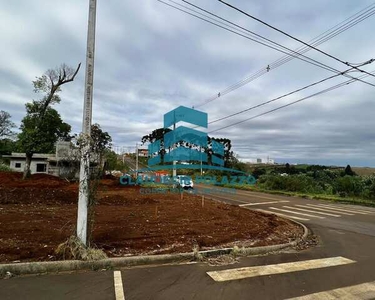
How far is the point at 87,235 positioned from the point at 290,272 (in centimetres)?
416

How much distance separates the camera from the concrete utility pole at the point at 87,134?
577 centimetres

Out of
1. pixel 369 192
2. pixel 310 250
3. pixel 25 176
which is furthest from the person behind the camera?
pixel 25 176

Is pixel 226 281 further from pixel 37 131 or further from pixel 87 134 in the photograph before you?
pixel 37 131

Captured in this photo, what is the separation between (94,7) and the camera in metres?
6.25

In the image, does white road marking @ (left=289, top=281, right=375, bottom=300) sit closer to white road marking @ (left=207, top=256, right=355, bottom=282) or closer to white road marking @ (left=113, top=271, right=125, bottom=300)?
white road marking @ (left=207, top=256, right=355, bottom=282)

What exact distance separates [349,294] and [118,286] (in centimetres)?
369

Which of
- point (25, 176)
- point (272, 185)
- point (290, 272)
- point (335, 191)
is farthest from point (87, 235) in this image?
point (272, 185)

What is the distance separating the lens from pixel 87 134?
596 centimetres

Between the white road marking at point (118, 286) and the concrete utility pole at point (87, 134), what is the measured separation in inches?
41.0

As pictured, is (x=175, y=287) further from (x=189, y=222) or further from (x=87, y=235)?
(x=189, y=222)

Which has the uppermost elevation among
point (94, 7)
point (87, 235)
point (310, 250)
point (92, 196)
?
point (94, 7)

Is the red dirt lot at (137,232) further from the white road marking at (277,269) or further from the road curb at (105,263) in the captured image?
the white road marking at (277,269)

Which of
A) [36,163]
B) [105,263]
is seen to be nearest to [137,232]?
[105,263]

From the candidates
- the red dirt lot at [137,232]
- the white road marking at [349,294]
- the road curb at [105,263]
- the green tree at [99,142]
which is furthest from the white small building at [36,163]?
the white road marking at [349,294]
